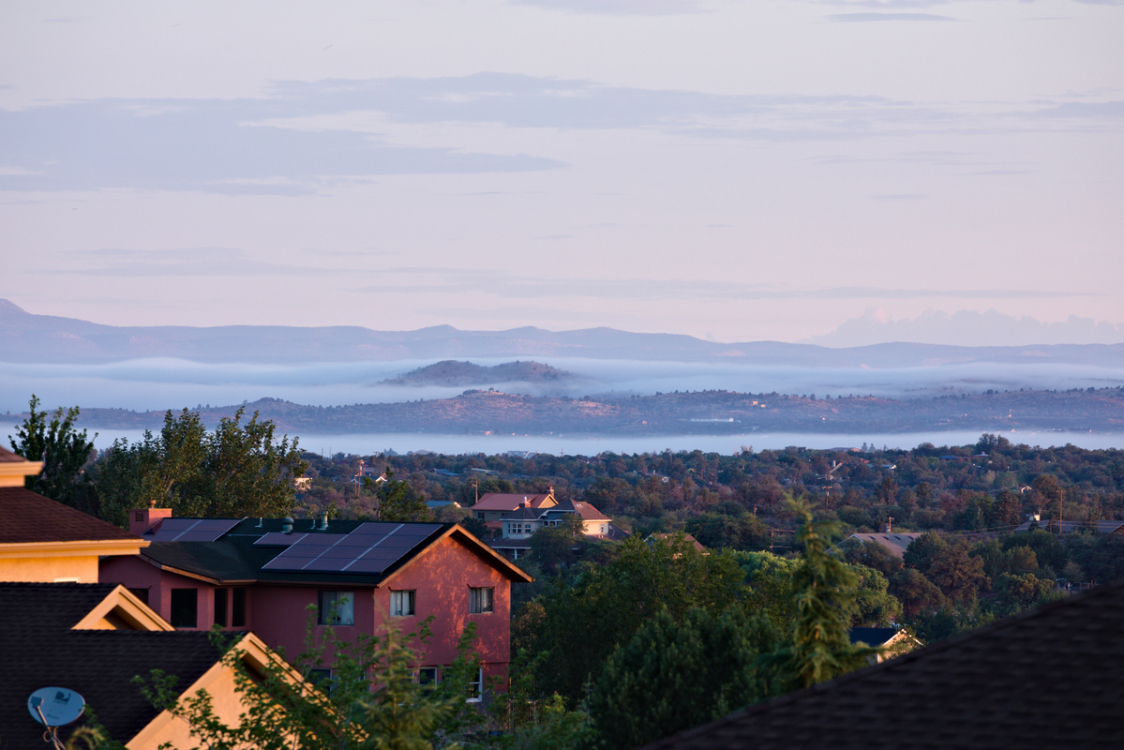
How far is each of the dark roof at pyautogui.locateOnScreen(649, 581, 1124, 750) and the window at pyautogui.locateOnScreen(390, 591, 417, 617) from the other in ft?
96.7

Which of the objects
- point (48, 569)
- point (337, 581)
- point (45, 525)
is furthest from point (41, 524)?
point (337, 581)

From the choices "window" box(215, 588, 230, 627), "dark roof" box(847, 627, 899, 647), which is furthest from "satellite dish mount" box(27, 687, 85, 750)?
"dark roof" box(847, 627, 899, 647)

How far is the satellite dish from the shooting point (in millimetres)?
15227

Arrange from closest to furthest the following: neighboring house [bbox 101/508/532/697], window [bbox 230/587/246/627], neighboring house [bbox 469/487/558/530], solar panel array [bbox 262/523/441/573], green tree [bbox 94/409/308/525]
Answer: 1. neighboring house [bbox 101/508/532/697]
2. solar panel array [bbox 262/523/441/573]
3. window [bbox 230/587/246/627]
4. green tree [bbox 94/409/308/525]
5. neighboring house [bbox 469/487/558/530]

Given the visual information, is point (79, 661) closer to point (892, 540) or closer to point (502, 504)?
point (892, 540)

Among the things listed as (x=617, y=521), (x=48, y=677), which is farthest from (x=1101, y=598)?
(x=617, y=521)

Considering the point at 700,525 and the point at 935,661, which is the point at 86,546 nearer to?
the point at 935,661

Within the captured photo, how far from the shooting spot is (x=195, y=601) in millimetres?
36469

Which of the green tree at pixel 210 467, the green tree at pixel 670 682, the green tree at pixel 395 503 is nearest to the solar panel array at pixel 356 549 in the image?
the green tree at pixel 670 682

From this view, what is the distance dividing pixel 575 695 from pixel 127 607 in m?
24.4

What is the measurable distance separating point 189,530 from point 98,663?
90.6ft

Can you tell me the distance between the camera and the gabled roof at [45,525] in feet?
70.8

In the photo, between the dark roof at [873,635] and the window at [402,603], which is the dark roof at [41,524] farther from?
the dark roof at [873,635]

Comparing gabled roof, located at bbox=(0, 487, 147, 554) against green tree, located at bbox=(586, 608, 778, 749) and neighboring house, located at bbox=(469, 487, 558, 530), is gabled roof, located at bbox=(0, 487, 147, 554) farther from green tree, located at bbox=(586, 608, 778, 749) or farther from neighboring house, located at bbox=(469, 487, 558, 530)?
neighboring house, located at bbox=(469, 487, 558, 530)
